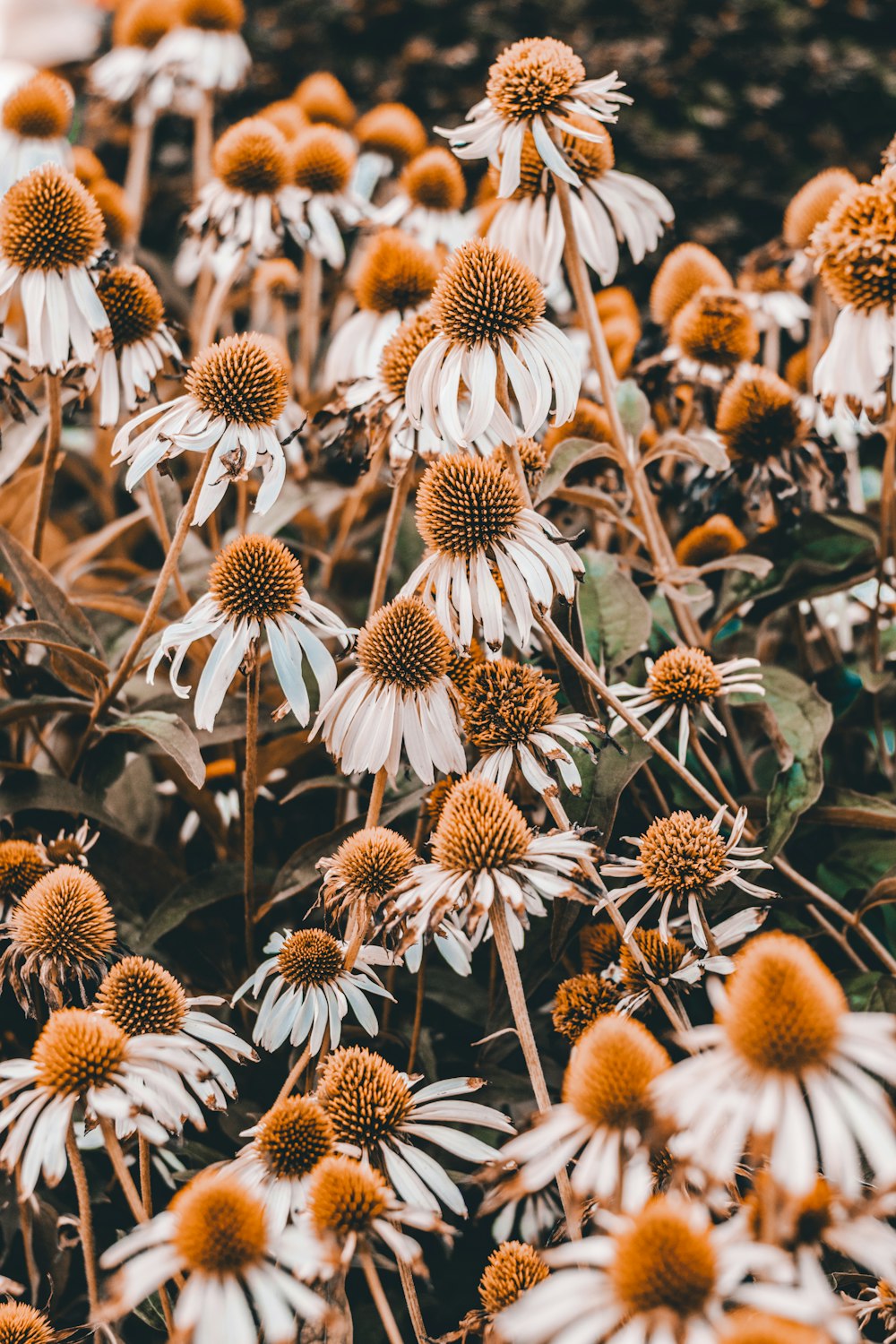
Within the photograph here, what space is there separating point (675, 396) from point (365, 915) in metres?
0.93

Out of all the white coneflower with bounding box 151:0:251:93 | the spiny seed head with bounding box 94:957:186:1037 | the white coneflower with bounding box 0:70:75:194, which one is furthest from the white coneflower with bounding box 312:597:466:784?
the white coneflower with bounding box 151:0:251:93

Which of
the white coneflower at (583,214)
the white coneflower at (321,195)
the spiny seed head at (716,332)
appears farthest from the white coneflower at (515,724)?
the white coneflower at (321,195)

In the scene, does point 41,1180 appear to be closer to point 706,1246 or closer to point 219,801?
point 219,801

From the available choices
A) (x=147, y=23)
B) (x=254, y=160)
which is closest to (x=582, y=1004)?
(x=254, y=160)

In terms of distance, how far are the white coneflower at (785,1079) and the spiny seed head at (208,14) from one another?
6.68 ft

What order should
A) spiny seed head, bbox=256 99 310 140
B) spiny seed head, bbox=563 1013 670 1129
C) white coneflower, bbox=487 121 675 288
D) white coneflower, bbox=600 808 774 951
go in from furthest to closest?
1. spiny seed head, bbox=256 99 310 140
2. white coneflower, bbox=487 121 675 288
3. white coneflower, bbox=600 808 774 951
4. spiny seed head, bbox=563 1013 670 1129

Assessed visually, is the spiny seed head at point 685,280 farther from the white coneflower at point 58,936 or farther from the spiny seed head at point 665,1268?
the spiny seed head at point 665,1268

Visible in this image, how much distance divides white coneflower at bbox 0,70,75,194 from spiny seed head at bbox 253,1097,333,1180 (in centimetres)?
143

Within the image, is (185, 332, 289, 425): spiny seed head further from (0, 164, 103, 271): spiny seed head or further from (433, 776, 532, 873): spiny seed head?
(433, 776, 532, 873): spiny seed head

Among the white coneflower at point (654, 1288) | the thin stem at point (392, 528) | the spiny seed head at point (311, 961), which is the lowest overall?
the white coneflower at point (654, 1288)

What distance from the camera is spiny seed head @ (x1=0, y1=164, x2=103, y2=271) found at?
3.67 feet

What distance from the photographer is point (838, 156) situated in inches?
105

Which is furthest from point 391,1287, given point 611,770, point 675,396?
point 675,396

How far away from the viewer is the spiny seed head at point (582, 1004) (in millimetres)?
960
